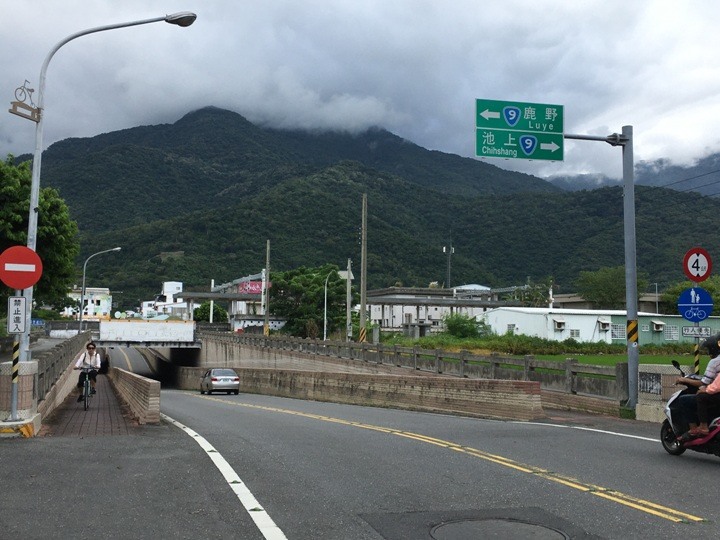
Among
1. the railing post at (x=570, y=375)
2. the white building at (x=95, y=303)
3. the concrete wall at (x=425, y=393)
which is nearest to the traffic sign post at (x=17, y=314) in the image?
the concrete wall at (x=425, y=393)

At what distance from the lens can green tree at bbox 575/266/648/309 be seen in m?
103

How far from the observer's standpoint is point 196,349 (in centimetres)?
7725

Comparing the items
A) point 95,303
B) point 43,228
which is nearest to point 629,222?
point 43,228

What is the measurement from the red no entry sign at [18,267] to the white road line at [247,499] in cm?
414

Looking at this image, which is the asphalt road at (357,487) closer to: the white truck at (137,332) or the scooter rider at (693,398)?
the scooter rider at (693,398)

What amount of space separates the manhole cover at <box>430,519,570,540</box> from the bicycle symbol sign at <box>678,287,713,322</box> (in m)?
10.4

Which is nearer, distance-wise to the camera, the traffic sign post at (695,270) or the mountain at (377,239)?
the traffic sign post at (695,270)

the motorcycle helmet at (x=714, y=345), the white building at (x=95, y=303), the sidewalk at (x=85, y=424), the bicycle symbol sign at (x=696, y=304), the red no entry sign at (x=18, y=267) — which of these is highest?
the white building at (x=95, y=303)

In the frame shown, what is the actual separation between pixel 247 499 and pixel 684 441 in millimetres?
6189

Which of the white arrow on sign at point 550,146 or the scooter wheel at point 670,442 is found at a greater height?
the white arrow on sign at point 550,146

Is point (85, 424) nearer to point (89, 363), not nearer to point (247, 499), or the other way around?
point (89, 363)

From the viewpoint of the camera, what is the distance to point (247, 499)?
7770 millimetres

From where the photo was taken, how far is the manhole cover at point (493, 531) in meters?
6.30

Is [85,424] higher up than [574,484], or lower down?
lower down
